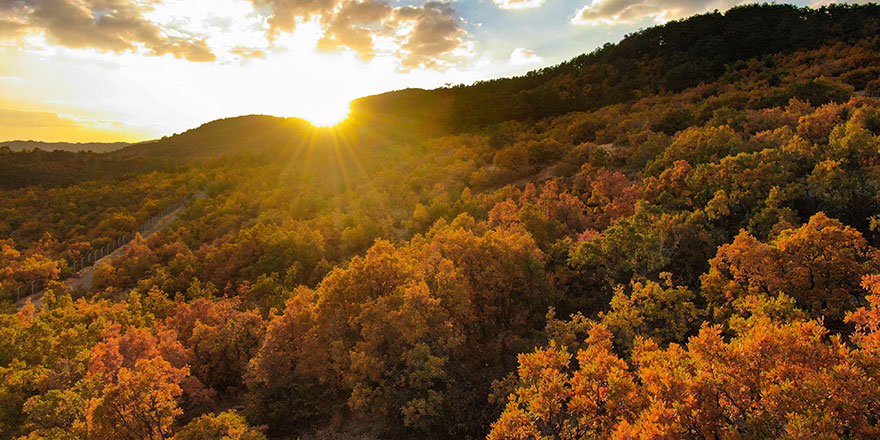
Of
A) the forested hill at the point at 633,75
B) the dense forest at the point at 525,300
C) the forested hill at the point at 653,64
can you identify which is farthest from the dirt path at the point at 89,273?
the forested hill at the point at 653,64

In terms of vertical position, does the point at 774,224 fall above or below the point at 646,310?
above

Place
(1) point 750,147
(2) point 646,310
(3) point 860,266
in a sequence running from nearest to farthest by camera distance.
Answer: (3) point 860,266 → (2) point 646,310 → (1) point 750,147

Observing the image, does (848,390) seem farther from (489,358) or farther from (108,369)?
(108,369)

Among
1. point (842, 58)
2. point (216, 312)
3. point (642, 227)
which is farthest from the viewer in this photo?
point (842, 58)

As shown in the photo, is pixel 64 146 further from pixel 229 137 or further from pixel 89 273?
pixel 89 273

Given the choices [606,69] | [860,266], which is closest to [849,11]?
[606,69]
